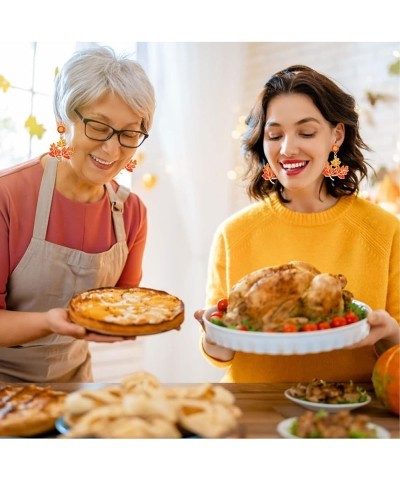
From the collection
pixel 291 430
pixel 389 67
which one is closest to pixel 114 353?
pixel 291 430

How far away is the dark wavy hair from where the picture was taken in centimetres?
145

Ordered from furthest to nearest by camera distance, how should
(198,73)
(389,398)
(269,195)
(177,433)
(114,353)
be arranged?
(198,73) < (114,353) < (269,195) < (389,398) < (177,433)

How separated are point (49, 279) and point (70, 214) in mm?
176

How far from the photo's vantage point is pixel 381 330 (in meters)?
1.26

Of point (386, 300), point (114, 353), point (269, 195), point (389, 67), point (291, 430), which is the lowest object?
point (114, 353)

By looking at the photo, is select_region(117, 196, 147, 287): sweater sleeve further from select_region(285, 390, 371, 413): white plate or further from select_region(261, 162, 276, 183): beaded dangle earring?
select_region(285, 390, 371, 413): white plate

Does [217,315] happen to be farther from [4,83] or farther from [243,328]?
[4,83]

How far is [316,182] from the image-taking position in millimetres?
1543

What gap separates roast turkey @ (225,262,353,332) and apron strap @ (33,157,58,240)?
1.84 feet

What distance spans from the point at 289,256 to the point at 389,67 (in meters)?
1.66

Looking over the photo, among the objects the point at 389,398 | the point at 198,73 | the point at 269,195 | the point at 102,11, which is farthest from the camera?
the point at 198,73

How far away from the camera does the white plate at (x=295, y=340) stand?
1105 millimetres

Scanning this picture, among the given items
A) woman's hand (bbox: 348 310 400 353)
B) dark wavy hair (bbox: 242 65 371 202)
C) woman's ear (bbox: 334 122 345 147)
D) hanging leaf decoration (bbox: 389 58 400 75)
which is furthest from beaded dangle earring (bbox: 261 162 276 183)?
hanging leaf decoration (bbox: 389 58 400 75)
